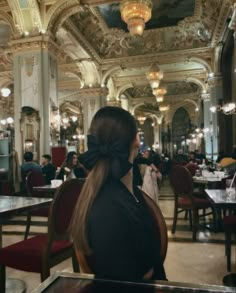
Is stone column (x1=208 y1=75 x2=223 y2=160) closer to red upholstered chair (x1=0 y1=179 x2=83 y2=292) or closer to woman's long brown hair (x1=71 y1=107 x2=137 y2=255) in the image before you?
red upholstered chair (x1=0 y1=179 x2=83 y2=292)

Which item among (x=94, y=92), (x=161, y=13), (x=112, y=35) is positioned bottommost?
(x=94, y=92)

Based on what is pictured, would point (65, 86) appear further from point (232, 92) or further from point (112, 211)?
point (112, 211)

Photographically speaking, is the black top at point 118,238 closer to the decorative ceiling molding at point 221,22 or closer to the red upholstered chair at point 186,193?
the red upholstered chair at point 186,193

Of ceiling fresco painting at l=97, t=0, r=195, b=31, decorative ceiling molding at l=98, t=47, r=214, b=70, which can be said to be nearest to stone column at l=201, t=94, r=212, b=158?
decorative ceiling molding at l=98, t=47, r=214, b=70

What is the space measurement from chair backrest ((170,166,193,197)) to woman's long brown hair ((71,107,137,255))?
12.0 feet

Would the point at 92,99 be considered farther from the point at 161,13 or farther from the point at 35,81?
the point at 35,81

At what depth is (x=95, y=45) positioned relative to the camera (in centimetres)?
1220

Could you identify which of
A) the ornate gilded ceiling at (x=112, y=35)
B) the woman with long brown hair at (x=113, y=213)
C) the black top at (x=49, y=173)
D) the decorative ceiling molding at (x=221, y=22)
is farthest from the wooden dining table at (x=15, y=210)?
the decorative ceiling molding at (x=221, y=22)

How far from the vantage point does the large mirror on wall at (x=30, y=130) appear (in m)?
8.16

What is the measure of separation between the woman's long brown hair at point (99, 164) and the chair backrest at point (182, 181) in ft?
12.0

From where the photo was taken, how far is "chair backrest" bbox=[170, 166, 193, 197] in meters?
4.76

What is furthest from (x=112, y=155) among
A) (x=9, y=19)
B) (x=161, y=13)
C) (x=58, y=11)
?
(x=161, y=13)

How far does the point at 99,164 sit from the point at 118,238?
280 mm

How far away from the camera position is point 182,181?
16.0ft
